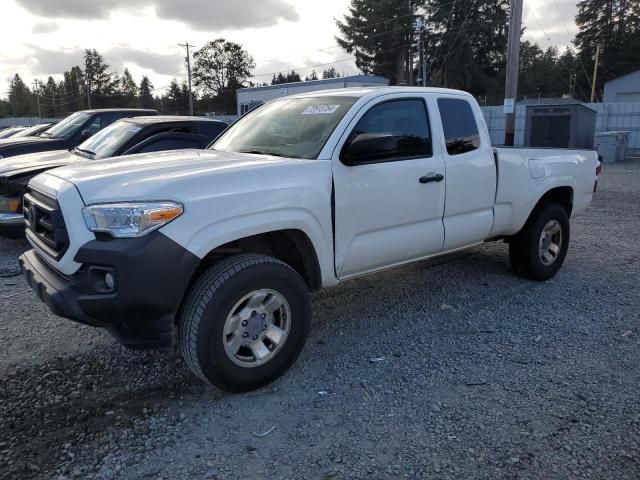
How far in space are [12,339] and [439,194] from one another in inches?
141

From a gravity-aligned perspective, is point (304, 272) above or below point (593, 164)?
below

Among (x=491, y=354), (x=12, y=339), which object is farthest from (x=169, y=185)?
(x=491, y=354)

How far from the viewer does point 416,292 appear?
518cm

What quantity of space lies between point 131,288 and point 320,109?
2.09 metres

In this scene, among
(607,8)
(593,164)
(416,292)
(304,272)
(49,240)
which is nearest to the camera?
(49,240)

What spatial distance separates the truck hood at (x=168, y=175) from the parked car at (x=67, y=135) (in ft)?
19.3

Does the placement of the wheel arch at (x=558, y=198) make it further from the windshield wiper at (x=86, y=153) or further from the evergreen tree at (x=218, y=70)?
the evergreen tree at (x=218, y=70)

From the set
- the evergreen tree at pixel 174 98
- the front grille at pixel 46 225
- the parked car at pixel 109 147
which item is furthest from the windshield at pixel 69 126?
the evergreen tree at pixel 174 98

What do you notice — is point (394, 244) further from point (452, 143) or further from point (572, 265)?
point (572, 265)

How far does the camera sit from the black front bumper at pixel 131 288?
2.76 meters

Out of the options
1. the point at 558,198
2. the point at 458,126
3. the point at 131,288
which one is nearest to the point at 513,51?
the point at 558,198

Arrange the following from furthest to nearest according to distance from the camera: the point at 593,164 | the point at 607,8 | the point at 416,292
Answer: the point at 607,8, the point at 593,164, the point at 416,292

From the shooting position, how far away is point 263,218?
3199mm

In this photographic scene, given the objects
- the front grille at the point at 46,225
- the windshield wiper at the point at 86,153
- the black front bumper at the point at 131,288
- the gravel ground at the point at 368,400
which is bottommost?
the gravel ground at the point at 368,400
